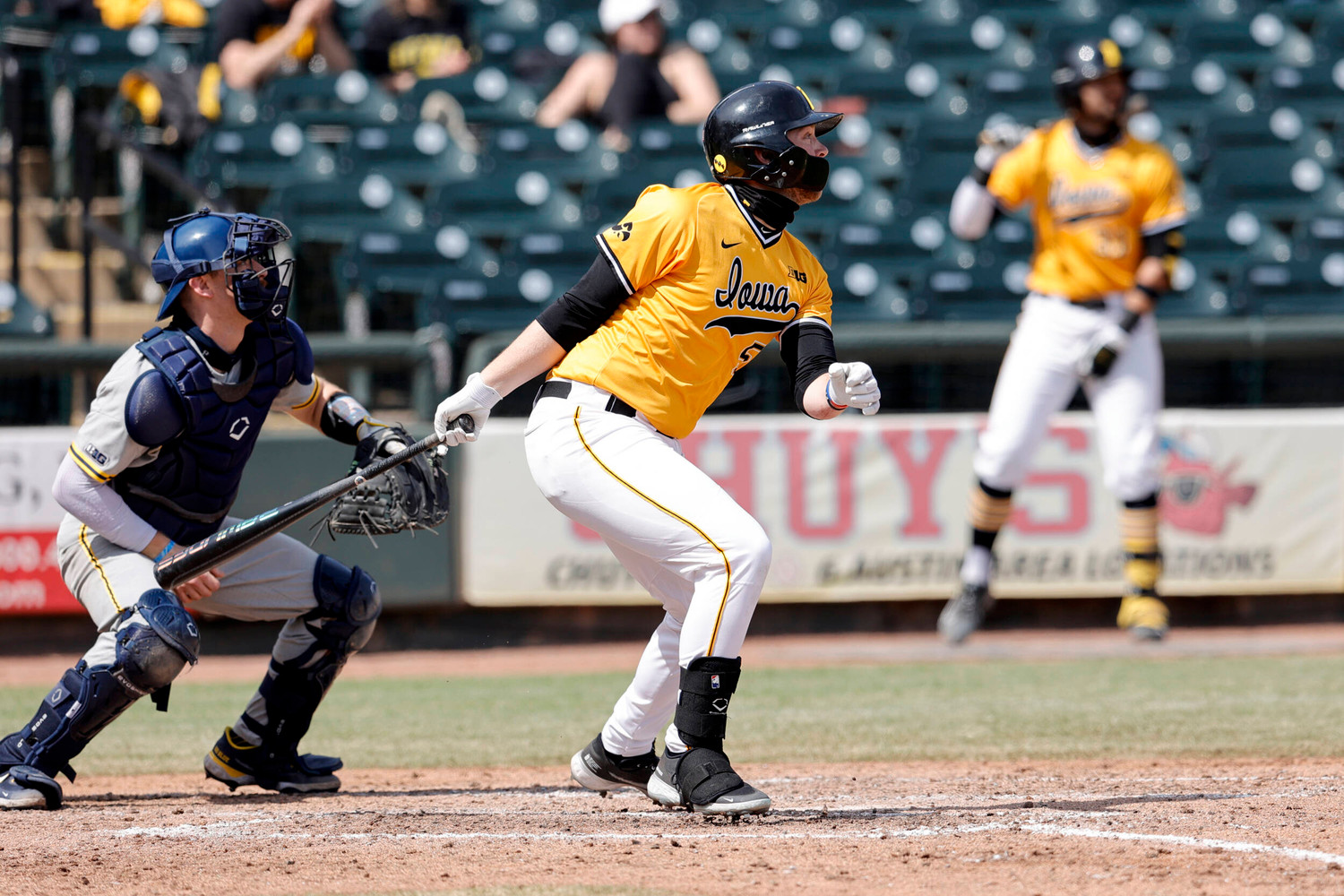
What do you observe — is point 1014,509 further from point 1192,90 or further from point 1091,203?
point 1192,90

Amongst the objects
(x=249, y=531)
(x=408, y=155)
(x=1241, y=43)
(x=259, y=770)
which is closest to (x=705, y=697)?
(x=249, y=531)

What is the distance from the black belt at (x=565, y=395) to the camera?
3.95 metres

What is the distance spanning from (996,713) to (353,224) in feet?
17.9

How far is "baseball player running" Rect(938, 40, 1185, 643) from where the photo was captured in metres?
7.27

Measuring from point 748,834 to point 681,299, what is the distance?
1293 mm

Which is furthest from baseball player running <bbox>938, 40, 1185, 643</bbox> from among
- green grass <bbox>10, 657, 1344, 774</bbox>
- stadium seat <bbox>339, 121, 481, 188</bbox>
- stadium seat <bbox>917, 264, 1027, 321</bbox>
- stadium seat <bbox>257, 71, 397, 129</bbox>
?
stadium seat <bbox>257, 71, 397, 129</bbox>

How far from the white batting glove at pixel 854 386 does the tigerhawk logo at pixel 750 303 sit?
28 cm

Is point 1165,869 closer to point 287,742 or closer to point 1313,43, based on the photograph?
point 287,742

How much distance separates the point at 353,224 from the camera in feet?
31.9

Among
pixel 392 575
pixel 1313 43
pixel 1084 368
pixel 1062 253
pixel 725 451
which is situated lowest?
pixel 392 575

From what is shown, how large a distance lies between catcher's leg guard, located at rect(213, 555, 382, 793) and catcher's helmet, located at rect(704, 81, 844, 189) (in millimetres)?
1620

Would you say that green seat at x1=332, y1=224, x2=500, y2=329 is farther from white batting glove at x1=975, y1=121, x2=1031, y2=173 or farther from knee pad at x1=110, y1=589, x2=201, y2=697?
knee pad at x1=110, y1=589, x2=201, y2=697

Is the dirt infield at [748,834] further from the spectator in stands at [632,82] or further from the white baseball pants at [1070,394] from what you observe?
the spectator in stands at [632,82]

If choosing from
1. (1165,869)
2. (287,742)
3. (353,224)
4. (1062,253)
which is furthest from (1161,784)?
(353,224)
